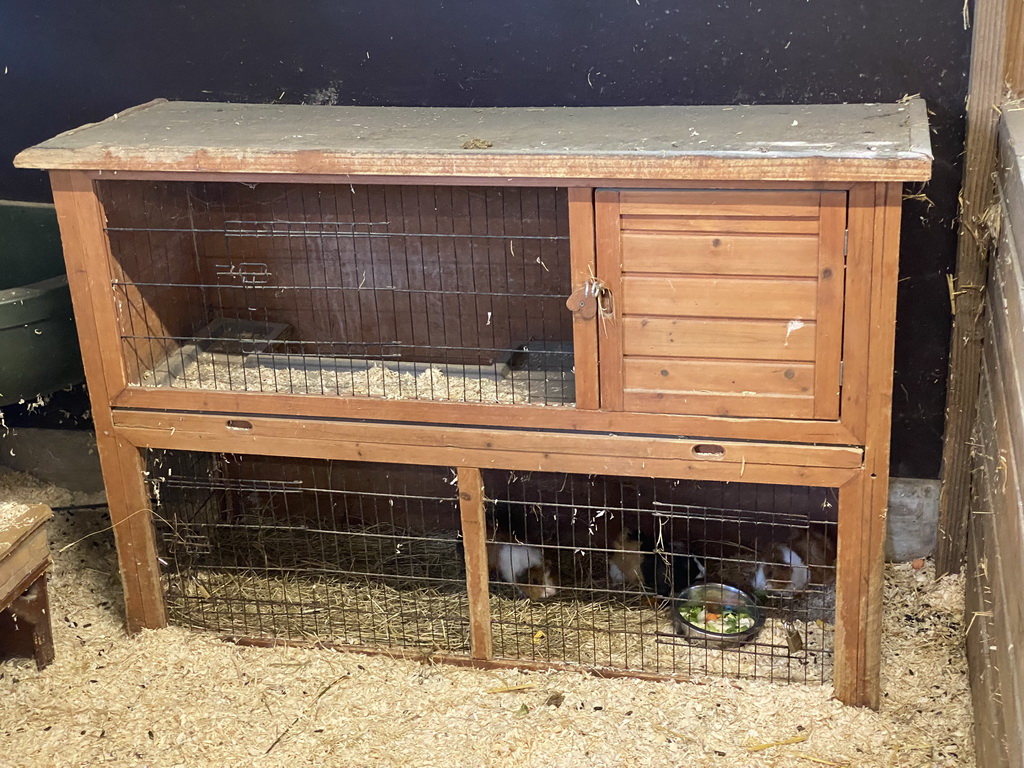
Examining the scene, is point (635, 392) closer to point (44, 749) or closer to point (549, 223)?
point (549, 223)

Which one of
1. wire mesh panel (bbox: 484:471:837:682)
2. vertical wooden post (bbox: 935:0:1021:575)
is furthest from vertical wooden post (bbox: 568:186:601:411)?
vertical wooden post (bbox: 935:0:1021:575)

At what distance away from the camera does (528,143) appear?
7.30ft

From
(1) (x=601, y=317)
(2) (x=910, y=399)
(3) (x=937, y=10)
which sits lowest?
(2) (x=910, y=399)

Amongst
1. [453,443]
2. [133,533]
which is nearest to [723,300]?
[453,443]

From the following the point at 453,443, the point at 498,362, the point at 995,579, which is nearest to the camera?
the point at 995,579

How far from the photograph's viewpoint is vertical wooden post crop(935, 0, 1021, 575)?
2488 mm

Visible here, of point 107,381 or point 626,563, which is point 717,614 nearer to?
point 626,563

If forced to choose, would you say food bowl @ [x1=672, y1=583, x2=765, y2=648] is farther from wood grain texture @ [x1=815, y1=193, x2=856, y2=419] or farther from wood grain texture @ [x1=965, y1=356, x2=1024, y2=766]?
wood grain texture @ [x1=815, y1=193, x2=856, y2=419]

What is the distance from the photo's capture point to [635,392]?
231 cm

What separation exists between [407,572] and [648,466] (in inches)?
38.2

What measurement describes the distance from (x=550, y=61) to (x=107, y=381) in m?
1.23

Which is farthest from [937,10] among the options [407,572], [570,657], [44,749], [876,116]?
[44,749]

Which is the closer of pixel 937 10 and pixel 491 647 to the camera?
pixel 937 10

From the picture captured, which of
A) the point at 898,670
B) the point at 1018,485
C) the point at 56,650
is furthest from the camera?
the point at 56,650
